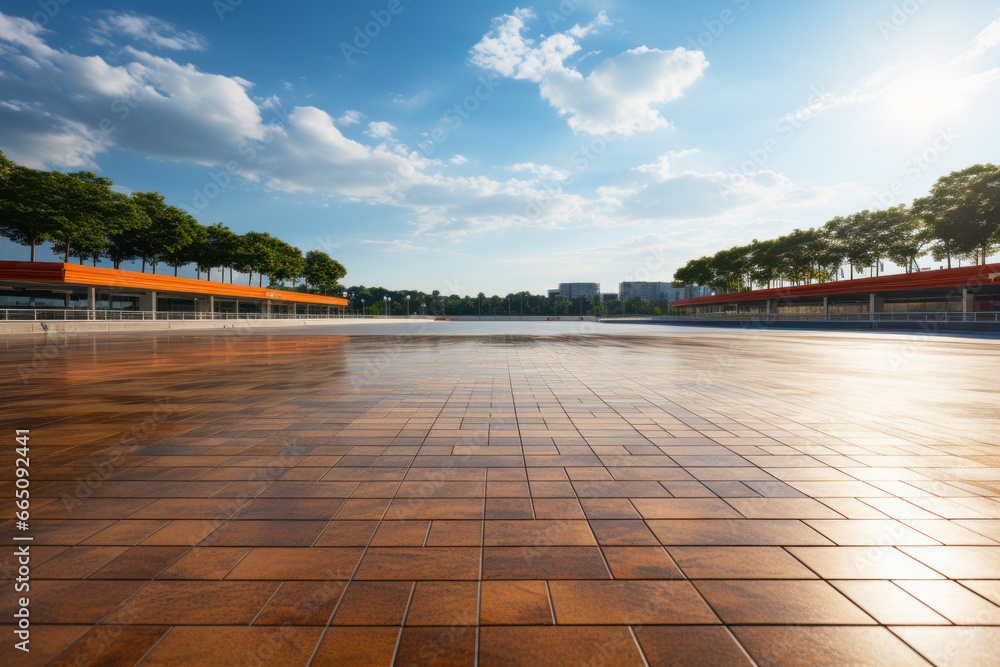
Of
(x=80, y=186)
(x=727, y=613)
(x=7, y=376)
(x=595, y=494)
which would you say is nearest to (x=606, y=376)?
(x=595, y=494)

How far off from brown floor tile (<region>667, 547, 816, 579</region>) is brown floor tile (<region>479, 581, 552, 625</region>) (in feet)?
2.67

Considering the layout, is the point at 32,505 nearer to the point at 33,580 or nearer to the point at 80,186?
the point at 33,580

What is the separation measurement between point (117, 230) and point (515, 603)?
59806 millimetres

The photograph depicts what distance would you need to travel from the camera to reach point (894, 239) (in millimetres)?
52406

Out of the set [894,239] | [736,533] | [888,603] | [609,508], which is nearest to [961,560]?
[888,603]

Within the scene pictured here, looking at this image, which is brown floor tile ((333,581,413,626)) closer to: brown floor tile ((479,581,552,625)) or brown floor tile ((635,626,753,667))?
brown floor tile ((479,581,552,625))

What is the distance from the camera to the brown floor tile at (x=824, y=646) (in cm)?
166

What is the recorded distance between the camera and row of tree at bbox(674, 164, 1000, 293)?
136 feet

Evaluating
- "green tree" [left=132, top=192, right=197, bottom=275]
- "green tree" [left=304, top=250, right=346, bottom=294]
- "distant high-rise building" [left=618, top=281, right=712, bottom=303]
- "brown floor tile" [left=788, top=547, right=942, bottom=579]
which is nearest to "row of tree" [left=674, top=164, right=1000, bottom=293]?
"brown floor tile" [left=788, top=547, right=942, bottom=579]

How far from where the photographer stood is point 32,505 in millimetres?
3012

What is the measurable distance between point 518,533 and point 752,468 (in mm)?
2386

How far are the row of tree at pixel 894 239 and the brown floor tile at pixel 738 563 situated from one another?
59729 mm

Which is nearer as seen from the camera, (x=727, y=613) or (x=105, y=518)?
(x=727, y=613)

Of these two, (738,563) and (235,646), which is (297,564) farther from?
(738,563)
